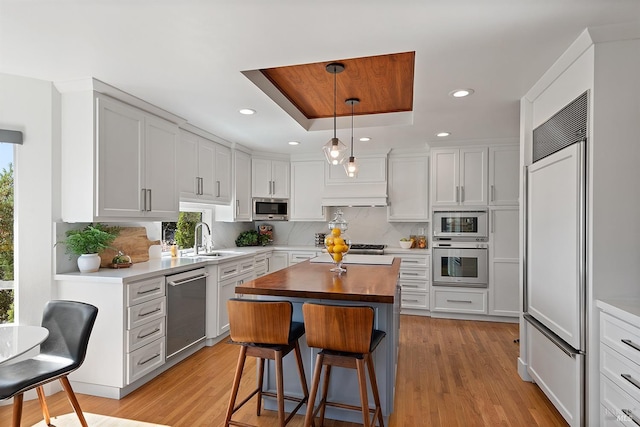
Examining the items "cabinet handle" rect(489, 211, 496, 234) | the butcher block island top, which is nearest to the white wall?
the butcher block island top

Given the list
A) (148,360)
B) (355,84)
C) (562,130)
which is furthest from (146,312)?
(562,130)

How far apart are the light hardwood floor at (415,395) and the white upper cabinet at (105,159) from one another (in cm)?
139

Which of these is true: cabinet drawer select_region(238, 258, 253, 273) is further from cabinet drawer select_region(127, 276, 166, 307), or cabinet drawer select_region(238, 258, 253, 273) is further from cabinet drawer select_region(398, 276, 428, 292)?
cabinet drawer select_region(398, 276, 428, 292)

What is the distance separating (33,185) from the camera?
2.67 meters

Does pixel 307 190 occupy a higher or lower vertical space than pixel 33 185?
higher

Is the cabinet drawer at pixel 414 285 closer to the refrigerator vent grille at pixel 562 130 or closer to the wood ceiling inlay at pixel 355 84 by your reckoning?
the wood ceiling inlay at pixel 355 84

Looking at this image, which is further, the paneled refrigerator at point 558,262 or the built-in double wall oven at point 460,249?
the built-in double wall oven at point 460,249

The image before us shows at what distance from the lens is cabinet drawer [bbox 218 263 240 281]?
380 cm

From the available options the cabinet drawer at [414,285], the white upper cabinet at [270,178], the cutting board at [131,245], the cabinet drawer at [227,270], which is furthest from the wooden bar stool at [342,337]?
the white upper cabinet at [270,178]

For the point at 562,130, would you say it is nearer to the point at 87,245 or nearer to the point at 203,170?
the point at 203,170

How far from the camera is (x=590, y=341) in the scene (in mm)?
1995

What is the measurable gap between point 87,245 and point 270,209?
2.86 meters

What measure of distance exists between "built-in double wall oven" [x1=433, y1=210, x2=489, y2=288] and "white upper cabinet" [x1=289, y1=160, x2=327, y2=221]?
1.72m

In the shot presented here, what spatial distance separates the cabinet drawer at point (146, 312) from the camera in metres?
2.70
